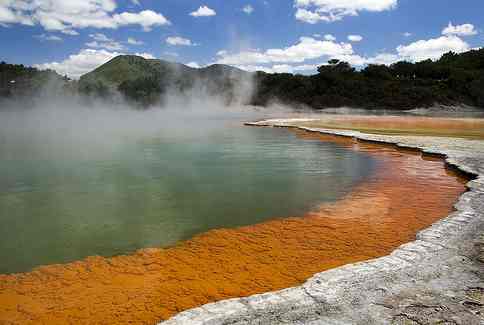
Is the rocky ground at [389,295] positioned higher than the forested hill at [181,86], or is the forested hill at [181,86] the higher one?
the forested hill at [181,86]

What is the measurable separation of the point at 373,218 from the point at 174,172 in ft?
18.7

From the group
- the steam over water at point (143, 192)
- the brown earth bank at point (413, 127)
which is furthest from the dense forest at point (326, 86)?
the steam over water at point (143, 192)

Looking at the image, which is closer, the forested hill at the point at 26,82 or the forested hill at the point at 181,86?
the forested hill at the point at 26,82

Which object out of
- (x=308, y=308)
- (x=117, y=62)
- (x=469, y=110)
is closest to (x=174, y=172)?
(x=308, y=308)

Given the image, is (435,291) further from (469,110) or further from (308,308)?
(469,110)

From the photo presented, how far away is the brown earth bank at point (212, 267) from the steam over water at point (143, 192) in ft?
1.54

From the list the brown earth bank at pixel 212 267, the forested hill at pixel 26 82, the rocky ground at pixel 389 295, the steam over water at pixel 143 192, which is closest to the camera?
the rocky ground at pixel 389 295

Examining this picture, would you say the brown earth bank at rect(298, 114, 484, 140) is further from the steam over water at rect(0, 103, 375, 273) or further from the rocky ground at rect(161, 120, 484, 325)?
the rocky ground at rect(161, 120, 484, 325)

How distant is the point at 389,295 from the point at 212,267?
2.04 metres

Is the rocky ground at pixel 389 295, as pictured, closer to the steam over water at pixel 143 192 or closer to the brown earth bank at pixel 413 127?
Answer: the steam over water at pixel 143 192

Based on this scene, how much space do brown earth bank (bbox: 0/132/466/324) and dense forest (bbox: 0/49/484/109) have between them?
5953cm

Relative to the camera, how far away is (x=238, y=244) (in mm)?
5383

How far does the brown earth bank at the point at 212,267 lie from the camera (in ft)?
12.1

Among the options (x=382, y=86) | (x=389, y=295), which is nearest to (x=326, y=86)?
(x=382, y=86)
